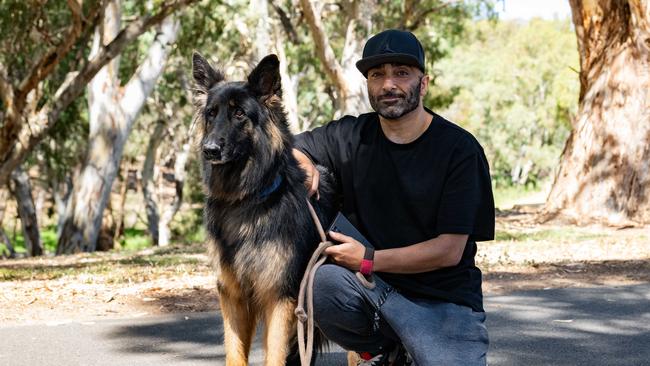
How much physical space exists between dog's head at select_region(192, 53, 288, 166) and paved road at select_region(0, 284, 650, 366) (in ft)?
6.75

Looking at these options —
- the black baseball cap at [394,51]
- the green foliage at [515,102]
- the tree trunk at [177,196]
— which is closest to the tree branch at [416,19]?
the tree trunk at [177,196]

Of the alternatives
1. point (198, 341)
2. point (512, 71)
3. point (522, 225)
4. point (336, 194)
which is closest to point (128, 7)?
point (522, 225)

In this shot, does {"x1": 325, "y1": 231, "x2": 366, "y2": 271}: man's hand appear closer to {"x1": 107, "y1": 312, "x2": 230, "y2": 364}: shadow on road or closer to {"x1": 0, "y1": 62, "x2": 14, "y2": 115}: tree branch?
{"x1": 107, "y1": 312, "x2": 230, "y2": 364}: shadow on road

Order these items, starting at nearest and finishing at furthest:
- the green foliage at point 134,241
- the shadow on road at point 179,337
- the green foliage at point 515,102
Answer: the shadow on road at point 179,337, the green foliage at point 134,241, the green foliage at point 515,102

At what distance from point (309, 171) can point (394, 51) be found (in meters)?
0.86

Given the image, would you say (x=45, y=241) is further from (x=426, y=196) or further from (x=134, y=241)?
(x=426, y=196)

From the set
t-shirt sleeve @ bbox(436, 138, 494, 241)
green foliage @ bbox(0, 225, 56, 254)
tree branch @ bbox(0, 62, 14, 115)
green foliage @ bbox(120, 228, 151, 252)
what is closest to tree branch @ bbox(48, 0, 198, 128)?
tree branch @ bbox(0, 62, 14, 115)

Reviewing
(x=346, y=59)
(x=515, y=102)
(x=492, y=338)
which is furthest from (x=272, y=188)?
(x=515, y=102)

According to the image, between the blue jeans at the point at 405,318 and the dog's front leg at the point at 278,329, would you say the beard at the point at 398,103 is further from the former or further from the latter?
the dog's front leg at the point at 278,329

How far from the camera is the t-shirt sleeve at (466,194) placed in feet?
14.1

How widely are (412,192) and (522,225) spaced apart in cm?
1321

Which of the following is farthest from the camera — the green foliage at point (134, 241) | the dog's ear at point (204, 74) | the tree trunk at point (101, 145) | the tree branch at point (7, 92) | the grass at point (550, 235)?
the green foliage at point (134, 241)

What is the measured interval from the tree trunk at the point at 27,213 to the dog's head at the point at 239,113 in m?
24.1

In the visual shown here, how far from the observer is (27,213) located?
27.9 m
